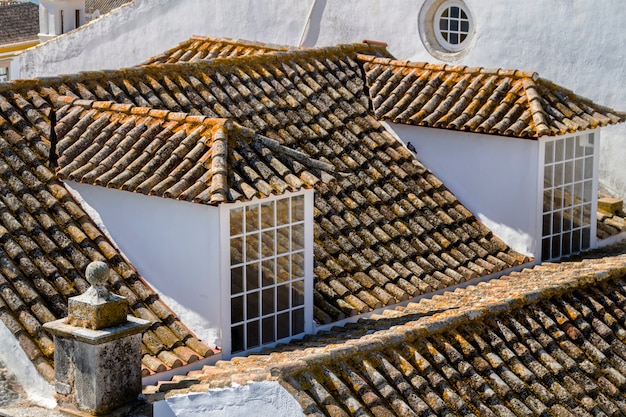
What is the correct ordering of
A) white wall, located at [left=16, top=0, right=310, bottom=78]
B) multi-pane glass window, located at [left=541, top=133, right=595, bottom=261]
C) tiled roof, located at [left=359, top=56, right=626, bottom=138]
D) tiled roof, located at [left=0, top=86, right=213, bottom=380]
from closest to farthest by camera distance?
tiled roof, located at [left=0, top=86, right=213, bottom=380]
tiled roof, located at [left=359, top=56, right=626, bottom=138]
multi-pane glass window, located at [left=541, top=133, right=595, bottom=261]
white wall, located at [left=16, top=0, right=310, bottom=78]

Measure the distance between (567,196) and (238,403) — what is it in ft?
21.8

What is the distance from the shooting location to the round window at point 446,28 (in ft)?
58.1

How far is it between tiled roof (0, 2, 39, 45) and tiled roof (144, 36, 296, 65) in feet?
92.1

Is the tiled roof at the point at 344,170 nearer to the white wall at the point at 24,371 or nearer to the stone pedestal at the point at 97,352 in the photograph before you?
the stone pedestal at the point at 97,352

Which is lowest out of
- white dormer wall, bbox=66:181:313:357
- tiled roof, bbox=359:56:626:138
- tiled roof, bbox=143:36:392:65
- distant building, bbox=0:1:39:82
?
distant building, bbox=0:1:39:82

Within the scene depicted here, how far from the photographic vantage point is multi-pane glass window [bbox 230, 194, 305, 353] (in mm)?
11727

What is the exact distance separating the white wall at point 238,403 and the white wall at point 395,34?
336 inches

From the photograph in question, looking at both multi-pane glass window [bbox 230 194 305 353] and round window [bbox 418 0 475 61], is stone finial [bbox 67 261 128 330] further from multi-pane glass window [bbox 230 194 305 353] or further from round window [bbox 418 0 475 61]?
round window [bbox 418 0 475 61]

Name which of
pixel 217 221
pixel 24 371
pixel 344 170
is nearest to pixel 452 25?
pixel 344 170

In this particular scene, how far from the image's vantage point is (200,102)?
1411cm

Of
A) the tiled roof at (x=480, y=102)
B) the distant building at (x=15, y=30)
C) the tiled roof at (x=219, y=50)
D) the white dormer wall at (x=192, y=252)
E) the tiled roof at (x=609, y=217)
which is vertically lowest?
the distant building at (x=15, y=30)

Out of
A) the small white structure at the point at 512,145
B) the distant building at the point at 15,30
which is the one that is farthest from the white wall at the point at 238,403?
the distant building at the point at 15,30

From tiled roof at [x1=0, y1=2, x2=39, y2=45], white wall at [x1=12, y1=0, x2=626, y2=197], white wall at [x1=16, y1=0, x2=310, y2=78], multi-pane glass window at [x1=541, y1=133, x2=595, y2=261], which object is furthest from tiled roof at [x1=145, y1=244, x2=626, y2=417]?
tiled roof at [x1=0, y1=2, x2=39, y2=45]

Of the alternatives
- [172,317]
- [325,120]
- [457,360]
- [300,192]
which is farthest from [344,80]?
[457,360]
